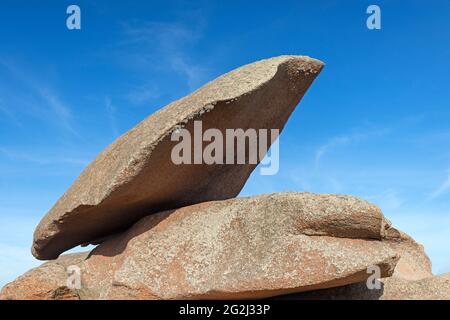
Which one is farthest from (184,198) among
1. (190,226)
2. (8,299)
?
(8,299)

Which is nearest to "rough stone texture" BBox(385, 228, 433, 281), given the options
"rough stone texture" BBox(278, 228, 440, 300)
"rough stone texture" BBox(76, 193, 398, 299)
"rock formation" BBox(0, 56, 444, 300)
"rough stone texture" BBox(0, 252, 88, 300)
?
"rock formation" BBox(0, 56, 444, 300)

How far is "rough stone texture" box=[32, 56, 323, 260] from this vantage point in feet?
24.6

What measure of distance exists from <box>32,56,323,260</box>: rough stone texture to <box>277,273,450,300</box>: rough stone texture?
2.43 m

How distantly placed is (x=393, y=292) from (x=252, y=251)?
2.26 meters

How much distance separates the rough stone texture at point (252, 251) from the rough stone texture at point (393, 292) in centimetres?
74

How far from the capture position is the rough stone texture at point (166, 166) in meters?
7.48

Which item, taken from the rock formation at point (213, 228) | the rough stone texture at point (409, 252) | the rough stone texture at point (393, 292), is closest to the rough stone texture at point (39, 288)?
the rock formation at point (213, 228)

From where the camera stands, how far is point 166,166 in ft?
25.5

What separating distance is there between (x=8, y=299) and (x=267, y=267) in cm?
398

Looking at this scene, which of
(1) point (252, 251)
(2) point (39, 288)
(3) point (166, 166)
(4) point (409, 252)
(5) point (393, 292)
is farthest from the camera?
(4) point (409, 252)

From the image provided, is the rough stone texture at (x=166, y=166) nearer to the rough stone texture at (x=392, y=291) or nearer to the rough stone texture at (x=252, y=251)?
the rough stone texture at (x=252, y=251)

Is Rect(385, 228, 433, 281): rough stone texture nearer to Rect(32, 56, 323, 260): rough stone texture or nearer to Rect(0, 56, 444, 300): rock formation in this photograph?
Rect(0, 56, 444, 300): rock formation

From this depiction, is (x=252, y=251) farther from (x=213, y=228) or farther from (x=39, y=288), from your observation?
(x=39, y=288)

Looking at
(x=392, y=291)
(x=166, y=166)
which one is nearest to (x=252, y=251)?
(x=166, y=166)
